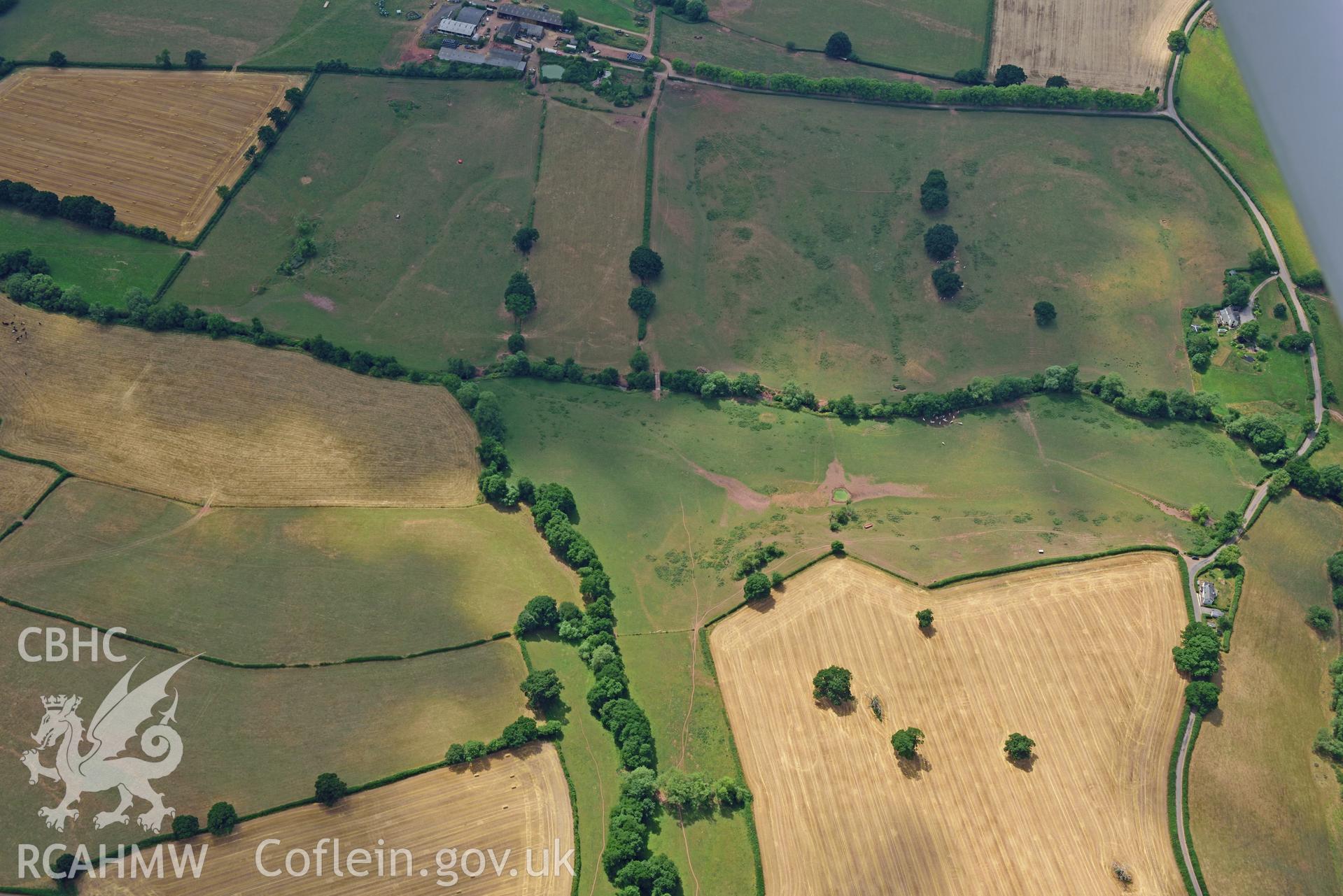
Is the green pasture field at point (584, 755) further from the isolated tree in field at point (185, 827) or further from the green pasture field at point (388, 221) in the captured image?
the green pasture field at point (388, 221)

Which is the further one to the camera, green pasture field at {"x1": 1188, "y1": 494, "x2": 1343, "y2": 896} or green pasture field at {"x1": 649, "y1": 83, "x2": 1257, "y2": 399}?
green pasture field at {"x1": 649, "y1": 83, "x2": 1257, "y2": 399}

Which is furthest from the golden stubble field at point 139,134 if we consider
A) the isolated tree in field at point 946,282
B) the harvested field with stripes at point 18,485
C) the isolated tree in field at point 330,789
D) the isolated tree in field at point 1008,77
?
the isolated tree in field at point 1008,77

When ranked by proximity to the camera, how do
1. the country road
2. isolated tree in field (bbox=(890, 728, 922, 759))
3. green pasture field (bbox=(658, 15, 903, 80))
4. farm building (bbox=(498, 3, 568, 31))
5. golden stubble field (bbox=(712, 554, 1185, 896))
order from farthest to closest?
farm building (bbox=(498, 3, 568, 31))
green pasture field (bbox=(658, 15, 903, 80))
isolated tree in field (bbox=(890, 728, 922, 759))
the country road
golden stubble field (bbox=(712, 554, 1185, 896))

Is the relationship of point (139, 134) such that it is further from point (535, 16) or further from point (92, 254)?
point (535, 16)

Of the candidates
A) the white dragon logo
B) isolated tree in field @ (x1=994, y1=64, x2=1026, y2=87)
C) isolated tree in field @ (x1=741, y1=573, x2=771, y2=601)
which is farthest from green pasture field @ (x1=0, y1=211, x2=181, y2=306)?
isolated tree in field @ (x1=994, y1=64, x2=1026, y2=87)

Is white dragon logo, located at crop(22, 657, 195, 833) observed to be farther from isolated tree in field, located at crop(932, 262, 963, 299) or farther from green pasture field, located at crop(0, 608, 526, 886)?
isolated tree in field, located at crop(932, 262, 963, 299)

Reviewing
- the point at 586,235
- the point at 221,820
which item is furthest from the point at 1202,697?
the point at 586,235
